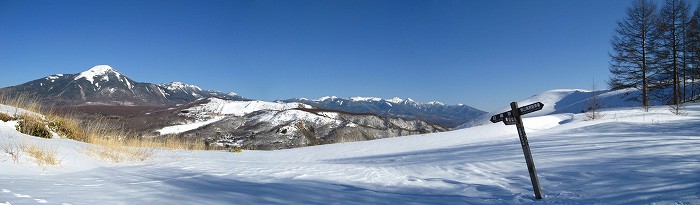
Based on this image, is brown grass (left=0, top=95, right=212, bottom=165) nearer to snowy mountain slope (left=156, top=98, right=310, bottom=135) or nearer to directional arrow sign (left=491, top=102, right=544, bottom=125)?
directional arrow sign (left=491, top=102, right=544, bottom=125)

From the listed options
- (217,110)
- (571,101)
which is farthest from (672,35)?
(217,110)

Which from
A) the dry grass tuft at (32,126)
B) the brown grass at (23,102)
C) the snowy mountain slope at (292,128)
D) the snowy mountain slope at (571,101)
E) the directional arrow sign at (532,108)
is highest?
the snowy mountain slope at (571,101)

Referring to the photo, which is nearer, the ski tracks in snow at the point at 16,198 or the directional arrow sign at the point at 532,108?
the ski tracks in snow at the point at 16,198

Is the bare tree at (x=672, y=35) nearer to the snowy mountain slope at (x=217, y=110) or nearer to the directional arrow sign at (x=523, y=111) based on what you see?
the directional arrow sign at (x=523, y=111)

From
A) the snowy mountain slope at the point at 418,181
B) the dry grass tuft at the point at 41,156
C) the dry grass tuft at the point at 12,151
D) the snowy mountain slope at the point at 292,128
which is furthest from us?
the snowy mountain slope at the point at 292,128

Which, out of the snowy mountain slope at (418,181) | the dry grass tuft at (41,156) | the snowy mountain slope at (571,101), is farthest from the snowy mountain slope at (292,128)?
the snowy mountain slope at (418,181)

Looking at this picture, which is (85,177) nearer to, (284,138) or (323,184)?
(323,184)

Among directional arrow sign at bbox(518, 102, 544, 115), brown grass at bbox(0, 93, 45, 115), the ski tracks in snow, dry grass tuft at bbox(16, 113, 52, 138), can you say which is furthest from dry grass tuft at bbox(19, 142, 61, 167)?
brown grass at bbox(0, 93, 45, 115)

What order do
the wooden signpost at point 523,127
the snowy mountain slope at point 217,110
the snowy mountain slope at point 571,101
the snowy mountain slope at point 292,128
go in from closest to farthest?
1. the wooden signpost at point 523,127
2. the snowy mountain slope at point 571,101
3. the snowy mountain slope at point 292,128
4. the snowy mountain slope at point 217,110

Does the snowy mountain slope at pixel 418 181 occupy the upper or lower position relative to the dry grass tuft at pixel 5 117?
→ lower

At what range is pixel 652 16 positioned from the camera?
19172 millimetres

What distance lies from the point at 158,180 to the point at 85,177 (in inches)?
34.5

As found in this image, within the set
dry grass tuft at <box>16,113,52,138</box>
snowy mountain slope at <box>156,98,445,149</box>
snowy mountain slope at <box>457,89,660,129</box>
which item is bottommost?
snowy mountain slope at <box>156,98,445,149</box>

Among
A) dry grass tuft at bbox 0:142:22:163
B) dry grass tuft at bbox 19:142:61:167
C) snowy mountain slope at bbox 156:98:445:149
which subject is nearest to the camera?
dry grass tuft at bbox 0:142:22:163
